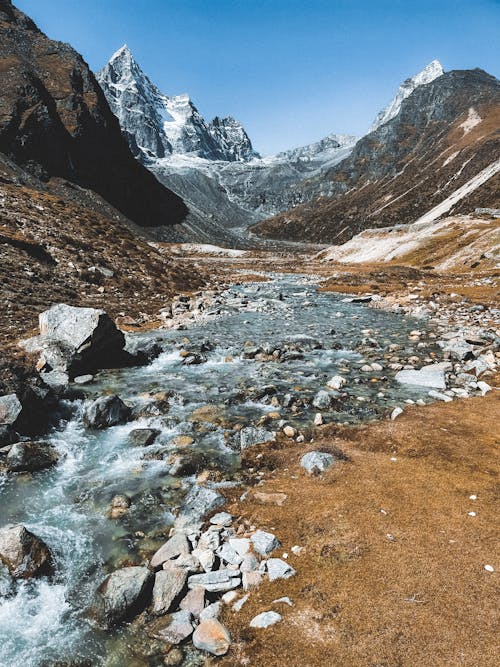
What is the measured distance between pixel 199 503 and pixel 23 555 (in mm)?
4474

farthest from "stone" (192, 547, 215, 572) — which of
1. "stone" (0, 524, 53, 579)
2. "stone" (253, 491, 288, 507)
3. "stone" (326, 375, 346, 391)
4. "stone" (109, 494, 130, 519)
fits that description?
"stone" (326, 375, 346, 391)

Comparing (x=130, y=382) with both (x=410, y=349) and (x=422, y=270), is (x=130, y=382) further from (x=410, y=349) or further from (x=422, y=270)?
(x=422, y=270)

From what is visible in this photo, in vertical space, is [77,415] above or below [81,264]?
below

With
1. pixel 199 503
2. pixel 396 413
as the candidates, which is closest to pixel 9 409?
pixel 199 503

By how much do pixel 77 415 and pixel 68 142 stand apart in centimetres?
16829

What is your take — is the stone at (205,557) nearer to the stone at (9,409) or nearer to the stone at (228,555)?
the stone at (228,555)

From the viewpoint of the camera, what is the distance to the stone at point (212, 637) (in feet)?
24.1

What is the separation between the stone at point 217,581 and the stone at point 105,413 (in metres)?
9.67

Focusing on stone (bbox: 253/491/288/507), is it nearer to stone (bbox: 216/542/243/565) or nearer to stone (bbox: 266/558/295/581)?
stone (bbox: 216/542/243/565)

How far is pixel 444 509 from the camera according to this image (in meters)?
10.7

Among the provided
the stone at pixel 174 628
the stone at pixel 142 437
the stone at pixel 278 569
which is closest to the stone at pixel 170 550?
the stone at pixel 174 628

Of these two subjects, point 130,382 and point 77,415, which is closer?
point 77,415

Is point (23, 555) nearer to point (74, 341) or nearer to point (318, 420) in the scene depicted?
point (318, 420)

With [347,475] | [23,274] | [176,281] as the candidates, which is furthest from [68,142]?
[347,475]
